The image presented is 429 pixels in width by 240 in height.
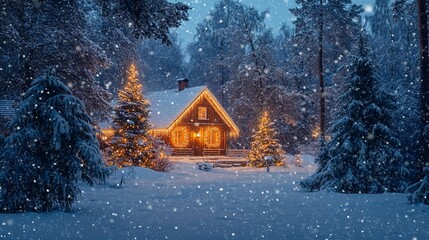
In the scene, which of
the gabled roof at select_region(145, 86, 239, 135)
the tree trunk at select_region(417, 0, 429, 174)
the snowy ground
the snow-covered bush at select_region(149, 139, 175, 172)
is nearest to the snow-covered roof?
the gabled roof at select_region(145, 86, 239, 135)

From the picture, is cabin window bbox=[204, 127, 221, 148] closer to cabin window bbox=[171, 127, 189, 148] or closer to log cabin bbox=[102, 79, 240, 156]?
log cabin bbox=[102, 79, 240, 156]

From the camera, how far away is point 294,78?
165 feet

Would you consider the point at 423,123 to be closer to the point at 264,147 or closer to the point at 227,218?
the point at 227,218

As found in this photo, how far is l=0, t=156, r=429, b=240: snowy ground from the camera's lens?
8211 mm

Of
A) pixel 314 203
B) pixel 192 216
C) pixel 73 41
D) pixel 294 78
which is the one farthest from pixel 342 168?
pixel 294 78

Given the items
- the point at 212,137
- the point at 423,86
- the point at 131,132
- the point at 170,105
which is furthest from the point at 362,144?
the point at 212,137

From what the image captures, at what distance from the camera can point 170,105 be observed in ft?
136

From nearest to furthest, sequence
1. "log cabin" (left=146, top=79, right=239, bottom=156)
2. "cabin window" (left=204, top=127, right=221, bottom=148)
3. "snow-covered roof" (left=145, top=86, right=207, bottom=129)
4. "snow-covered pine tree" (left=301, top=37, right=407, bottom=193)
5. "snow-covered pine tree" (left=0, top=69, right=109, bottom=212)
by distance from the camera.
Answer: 1. "snow-covered pine tree" (left=0, top=69, right=109, bottom=212)
2. "snow-covered pine tree" (left=301, top=37, right=407, bottom=193)
3. "snow-covered roof" (left=145, top=86, right=207, bottom=129)
4. "log cabin" (left=146, top=79, right=239, bottom=156)
5. "cabin window" (left=204, top=127, right=221, bottom=148)

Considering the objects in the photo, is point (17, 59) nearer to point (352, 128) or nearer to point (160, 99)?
point (352, 128)

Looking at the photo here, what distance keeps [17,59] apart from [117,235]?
1262 cm

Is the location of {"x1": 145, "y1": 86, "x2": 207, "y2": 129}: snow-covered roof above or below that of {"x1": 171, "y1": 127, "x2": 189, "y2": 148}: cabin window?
above

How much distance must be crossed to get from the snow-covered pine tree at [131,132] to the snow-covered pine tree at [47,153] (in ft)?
49.4

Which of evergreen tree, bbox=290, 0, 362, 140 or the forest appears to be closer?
the forest

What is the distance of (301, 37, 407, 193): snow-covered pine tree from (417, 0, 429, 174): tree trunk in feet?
8.42
